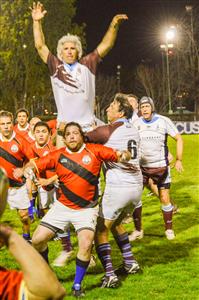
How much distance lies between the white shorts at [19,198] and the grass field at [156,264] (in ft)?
2.35

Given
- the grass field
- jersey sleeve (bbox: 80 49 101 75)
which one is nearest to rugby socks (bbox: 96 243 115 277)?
the grass field

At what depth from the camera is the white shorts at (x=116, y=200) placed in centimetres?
655

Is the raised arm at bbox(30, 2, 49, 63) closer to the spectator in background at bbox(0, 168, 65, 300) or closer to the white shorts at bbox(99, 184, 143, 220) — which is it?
the white shorts at bbox(99, 184, 143, 220)

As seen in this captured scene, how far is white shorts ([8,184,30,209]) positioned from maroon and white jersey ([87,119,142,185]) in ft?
7.28

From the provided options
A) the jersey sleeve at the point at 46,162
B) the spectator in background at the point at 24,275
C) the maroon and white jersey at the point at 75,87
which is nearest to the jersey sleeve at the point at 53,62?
the maroon and white jersey at the point at 75,87

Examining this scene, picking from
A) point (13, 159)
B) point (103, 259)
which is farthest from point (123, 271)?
point (13, 159)

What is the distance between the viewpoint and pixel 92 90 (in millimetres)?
6797

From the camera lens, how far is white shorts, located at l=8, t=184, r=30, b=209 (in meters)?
8.59

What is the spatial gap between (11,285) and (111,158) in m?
4.19

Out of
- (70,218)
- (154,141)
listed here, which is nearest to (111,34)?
(70,218)

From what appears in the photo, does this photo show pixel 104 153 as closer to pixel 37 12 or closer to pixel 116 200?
pixel 116 200

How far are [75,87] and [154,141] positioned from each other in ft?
10.3

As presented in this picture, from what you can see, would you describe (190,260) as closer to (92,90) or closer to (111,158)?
(111,158)

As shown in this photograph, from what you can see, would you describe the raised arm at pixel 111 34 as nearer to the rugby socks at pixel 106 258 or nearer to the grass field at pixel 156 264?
the rugby socks at pixel 106 258
